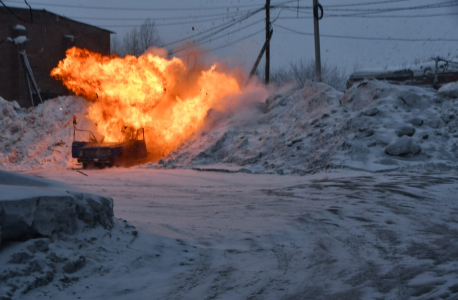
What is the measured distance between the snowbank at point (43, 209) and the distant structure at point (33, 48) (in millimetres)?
35528

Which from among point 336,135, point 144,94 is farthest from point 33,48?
point 336,135

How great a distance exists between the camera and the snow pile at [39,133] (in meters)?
24.0

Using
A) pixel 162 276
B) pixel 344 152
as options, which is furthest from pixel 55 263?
pixel 344 152

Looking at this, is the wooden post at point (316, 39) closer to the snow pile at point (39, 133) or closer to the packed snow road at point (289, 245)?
the snow pile at point (39, 133)

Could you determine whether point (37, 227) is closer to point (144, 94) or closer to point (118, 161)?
point (118, 161)

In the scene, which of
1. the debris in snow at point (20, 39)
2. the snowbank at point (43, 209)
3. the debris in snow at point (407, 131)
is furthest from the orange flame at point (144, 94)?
the debris in snow at point (20, 39)

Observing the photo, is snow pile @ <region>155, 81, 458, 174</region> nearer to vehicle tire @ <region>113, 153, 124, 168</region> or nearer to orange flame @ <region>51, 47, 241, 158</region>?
vehicle tire @ <region>113, 153, 124, 168</region>

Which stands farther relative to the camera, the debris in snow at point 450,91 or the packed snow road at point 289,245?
the debris in snow at point 450,91

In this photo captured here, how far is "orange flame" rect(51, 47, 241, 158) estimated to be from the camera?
79.5 feet

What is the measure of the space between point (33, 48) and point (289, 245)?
41.8m

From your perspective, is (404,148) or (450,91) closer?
(404,148)

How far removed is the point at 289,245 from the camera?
635 centimetres

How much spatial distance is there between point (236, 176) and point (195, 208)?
634cm

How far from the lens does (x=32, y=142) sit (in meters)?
26.1
